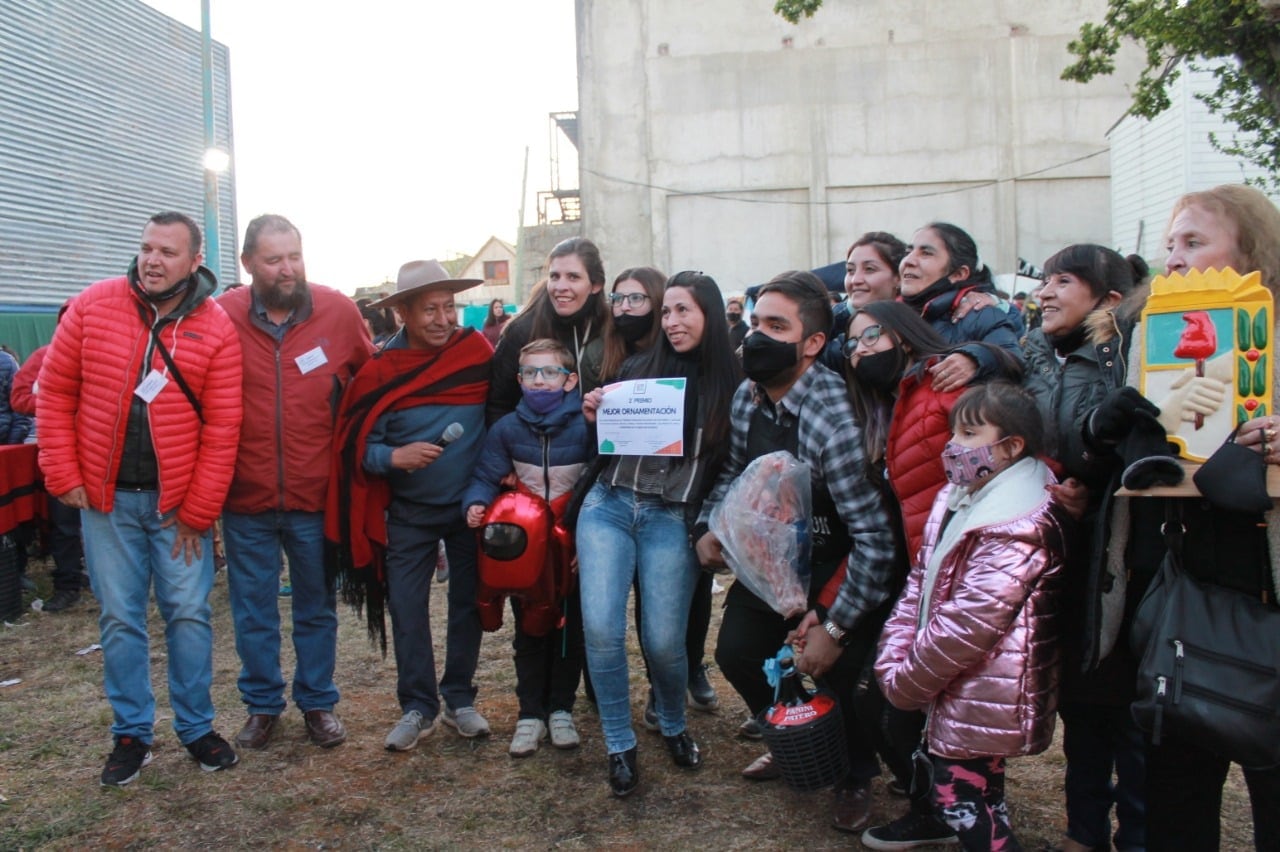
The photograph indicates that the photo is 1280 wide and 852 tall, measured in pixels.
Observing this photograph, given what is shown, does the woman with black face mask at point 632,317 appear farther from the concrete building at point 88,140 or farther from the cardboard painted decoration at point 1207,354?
the concrete building at point 88,140

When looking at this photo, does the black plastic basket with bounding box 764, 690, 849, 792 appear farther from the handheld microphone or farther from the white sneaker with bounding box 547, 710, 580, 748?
the handheld microphone

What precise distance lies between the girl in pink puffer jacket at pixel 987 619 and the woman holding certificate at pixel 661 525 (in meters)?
1.16

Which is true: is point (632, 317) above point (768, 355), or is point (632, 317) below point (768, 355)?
above

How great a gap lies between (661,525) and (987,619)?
154cm

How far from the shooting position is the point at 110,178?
53.7 ft

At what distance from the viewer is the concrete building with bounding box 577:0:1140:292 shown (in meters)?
26.6

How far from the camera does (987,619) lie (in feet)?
9.26

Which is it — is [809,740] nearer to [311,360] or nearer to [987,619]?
[987,619]

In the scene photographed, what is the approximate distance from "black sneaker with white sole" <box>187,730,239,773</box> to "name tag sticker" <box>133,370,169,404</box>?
147 centimetres

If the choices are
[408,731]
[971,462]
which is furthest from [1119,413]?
[408,731]

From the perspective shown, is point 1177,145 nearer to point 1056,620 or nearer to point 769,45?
point 769,45

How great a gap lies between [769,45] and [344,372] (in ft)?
84.1

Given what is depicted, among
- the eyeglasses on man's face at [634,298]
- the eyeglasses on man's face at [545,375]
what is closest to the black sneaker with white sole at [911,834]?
the eyeglasses on man's face at [545,375]

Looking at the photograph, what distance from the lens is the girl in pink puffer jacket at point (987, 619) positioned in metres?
2.86
